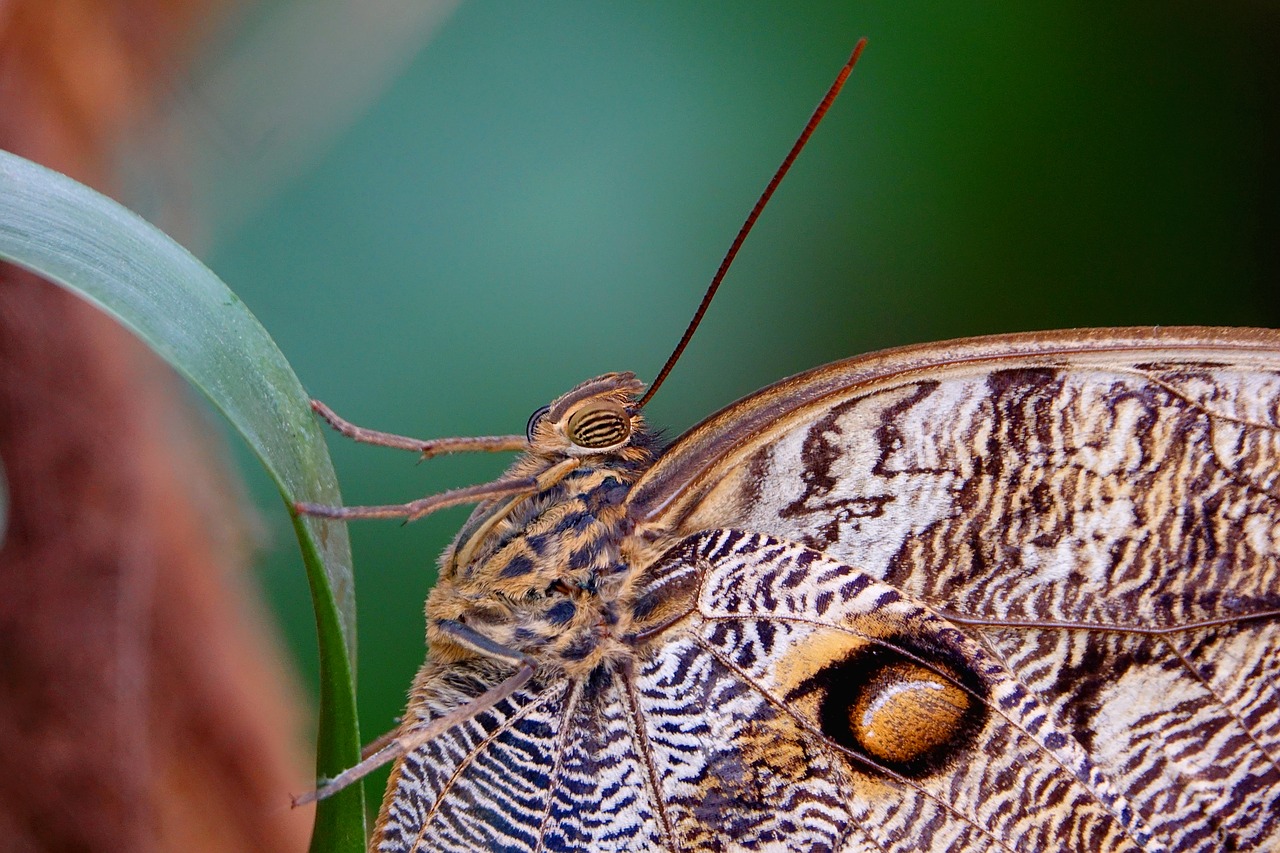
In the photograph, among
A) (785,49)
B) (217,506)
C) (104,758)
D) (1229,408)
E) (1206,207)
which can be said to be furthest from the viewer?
(1206,207)

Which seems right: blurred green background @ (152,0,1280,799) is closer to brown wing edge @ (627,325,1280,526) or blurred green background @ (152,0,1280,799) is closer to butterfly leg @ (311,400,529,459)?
butterfly leg @ (311,400,529,459)

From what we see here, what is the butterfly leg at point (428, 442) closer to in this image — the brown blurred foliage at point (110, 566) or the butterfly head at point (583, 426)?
the butterfly head at point (583, 426)

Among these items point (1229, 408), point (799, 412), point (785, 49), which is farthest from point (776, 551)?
point (785, 49)

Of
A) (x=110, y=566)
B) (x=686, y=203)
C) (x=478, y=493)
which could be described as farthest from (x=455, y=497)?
(x=686, y=203)

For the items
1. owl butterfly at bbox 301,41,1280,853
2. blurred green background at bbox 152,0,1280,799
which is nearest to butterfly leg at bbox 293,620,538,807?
owl butterfly at bbox 301,41,1280,853

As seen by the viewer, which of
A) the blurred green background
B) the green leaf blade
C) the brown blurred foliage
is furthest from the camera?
the blurred green background

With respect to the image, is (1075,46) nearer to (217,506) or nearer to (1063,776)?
(1063,776)

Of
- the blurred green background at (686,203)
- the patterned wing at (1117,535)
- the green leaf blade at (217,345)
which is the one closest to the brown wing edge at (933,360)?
the patterned wing at (1117,535)
